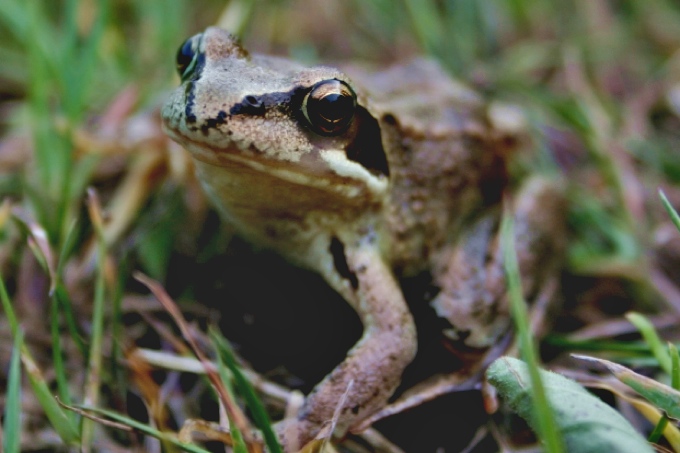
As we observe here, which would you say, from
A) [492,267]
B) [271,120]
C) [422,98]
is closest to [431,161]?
[422,98]

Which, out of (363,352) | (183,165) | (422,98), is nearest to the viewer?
(363,352)

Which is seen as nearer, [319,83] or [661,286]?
[319,83]

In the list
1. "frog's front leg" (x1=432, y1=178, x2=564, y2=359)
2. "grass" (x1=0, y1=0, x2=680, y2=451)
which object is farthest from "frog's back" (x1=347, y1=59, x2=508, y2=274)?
"grass" (x1=0, y1=0, x2=680, y2=451)

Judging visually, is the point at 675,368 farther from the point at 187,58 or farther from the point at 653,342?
the point at 187,58

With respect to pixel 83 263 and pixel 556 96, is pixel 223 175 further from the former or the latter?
pixel 556 96

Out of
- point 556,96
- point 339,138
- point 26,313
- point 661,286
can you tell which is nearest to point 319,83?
point 339,138

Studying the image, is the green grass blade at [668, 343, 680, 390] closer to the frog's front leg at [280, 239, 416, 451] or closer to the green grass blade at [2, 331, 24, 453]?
the frog's front leg at [280, 239, 416, 451]
